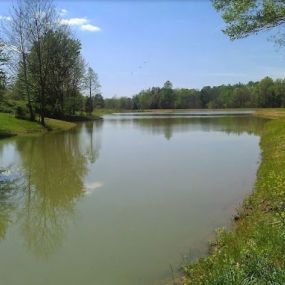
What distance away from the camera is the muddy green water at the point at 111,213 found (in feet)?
25.5

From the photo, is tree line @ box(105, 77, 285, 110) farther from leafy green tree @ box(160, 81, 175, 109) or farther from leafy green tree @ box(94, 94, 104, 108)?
leafy green tree @ box(94, 94, 104, 108)

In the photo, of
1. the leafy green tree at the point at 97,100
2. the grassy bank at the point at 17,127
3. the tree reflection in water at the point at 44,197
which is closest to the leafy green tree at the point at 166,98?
the leafy green tree at the point at 97,100

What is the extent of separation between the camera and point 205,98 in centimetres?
18362

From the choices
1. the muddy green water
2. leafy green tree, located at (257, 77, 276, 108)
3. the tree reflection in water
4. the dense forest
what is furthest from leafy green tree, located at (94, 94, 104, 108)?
the muddy green water

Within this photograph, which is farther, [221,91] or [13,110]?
[221,91]

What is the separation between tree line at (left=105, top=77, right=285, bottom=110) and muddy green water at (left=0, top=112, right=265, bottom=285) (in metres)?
129

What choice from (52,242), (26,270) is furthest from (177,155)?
(26,270)

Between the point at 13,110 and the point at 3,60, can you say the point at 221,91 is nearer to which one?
the point at 13,110

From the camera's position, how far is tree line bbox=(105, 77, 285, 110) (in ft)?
480

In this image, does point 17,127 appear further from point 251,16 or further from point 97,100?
point 97,100

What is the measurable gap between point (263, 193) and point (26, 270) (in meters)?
6.87

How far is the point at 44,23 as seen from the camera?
147ft

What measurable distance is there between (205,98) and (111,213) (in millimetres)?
175629

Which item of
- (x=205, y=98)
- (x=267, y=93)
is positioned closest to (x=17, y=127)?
(x=267, y=93)
